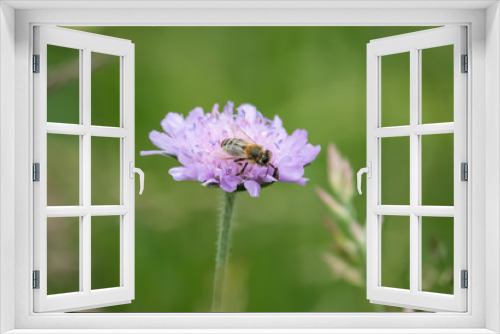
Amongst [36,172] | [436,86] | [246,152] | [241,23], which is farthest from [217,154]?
[436,86]

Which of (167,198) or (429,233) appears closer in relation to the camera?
(429,233)

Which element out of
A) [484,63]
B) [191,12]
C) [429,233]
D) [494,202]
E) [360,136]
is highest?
[191,12]

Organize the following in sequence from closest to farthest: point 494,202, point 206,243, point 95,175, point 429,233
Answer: point 494,202, point 429,233, point 95,175, point 206,243

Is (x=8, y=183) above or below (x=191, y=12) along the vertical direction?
below

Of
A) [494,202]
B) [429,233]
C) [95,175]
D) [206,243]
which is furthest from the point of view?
[206,243]

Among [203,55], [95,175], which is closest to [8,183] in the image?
[95,175]

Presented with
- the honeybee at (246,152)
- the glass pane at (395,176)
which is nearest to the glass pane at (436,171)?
the glass pane at (395,176)

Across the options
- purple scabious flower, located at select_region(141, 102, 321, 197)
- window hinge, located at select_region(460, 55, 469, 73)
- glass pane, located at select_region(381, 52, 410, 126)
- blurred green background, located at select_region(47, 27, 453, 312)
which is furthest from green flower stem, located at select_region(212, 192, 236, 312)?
glass pane, located at select_region(381, 52, 410, 126)

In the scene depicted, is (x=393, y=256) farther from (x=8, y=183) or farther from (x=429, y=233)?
(x=8, y=183)

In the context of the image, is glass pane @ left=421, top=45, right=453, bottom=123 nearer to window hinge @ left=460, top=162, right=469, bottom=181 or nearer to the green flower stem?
window hinge @ left=460, top=162, right=469, bottom=181
